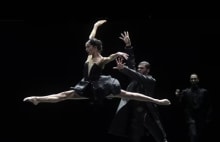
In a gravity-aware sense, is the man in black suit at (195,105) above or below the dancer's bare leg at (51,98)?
below

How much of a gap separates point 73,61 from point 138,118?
2.45 meters

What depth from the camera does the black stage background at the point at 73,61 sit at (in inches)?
342

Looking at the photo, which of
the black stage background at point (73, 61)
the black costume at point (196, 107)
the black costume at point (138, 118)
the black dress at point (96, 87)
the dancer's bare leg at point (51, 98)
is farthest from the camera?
the black stage background at point (73, 61)

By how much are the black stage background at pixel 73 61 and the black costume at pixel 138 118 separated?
6.61 feet

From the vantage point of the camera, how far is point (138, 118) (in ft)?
21.8

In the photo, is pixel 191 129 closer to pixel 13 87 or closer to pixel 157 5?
pixel 157 5

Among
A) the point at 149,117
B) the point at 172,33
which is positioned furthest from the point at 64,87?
the point at 149,117

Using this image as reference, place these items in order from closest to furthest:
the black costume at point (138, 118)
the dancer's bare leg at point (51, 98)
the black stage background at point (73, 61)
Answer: the dancer's bare leg at point (51, 98)
the black costume at point (138, 118)
the black stage background at point (73, 61)

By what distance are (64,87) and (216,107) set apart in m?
2.43

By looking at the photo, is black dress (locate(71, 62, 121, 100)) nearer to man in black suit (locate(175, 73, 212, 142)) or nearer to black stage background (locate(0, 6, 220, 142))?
man in black suit (locate(175, 73, 212, 142))

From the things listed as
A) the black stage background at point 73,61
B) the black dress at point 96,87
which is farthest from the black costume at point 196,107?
the black dress at point 96,87

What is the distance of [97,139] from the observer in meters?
8.66

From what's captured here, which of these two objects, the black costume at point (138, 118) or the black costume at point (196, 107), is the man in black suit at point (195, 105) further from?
the black costume at point (138, 118)

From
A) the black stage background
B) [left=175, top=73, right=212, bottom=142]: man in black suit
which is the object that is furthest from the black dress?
the black stage background
